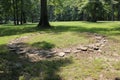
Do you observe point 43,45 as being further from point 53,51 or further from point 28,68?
point 28,68

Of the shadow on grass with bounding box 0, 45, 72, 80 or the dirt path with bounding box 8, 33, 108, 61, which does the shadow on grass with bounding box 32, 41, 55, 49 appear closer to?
the dirt path with bounding box 8, 33, 108, 61

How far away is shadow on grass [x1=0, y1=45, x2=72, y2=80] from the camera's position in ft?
25.0

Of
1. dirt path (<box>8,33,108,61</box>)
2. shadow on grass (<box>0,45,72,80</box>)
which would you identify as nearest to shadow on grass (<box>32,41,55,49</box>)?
dirt path (<box>8,33,108,61</box>)

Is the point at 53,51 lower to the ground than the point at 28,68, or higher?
higher

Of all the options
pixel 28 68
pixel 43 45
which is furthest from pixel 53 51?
pixel 28 68

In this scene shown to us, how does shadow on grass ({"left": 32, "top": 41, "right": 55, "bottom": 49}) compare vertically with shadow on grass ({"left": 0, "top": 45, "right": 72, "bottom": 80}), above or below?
above

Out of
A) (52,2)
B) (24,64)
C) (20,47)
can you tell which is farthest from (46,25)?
(24,64)

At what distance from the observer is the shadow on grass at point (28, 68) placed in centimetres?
763

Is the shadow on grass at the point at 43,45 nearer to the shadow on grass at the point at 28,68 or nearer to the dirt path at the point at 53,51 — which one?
the dirt path at the point at 53,51

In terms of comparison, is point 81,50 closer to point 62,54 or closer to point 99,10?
point 62,54

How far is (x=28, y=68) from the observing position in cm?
838

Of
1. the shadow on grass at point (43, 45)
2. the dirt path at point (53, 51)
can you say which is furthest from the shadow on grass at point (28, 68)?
the shadow on grass at point (43, 45)

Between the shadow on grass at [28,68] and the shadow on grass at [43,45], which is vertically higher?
the shadow on grass at [43,45]

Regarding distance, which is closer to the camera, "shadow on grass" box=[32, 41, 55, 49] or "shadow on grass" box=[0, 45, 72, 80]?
"shadow on grass" box=[0, 45, 72, 80]
